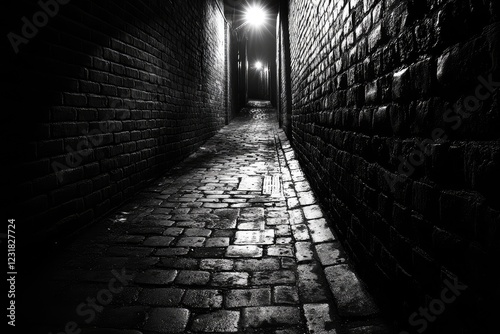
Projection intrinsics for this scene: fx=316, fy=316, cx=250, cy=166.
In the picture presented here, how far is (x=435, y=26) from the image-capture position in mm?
1220

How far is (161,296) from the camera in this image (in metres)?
2.04

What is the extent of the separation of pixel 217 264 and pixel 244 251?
0.30 m

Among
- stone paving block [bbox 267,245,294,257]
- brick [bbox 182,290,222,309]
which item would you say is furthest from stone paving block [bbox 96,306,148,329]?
stone paving block [bbox 267,245,294,257]

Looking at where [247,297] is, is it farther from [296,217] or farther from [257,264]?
[296,217]

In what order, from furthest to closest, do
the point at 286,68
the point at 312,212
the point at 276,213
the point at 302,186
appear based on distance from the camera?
the point at 286,68 < the point at 302,186 < the point at 276,213 < the point at 312,212

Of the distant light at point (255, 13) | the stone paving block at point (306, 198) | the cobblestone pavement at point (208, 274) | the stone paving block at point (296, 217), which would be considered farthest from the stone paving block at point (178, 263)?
the distant light at point (255, 13)

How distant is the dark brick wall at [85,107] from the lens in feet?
7.41

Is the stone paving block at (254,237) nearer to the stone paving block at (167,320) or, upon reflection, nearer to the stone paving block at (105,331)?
the stone paving block at (167,320)

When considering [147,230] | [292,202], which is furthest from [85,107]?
[292,202]

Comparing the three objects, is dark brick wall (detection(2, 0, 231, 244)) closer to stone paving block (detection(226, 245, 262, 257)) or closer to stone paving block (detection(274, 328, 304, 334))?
stone paving block (detection(226, 245, 262, 257))

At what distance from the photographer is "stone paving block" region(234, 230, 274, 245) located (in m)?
2.85

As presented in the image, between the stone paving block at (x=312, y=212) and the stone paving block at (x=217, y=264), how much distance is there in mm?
1203

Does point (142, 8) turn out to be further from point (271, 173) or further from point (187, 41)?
point (271, 173)

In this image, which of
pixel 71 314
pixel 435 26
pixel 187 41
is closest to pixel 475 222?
pixel 435 26
